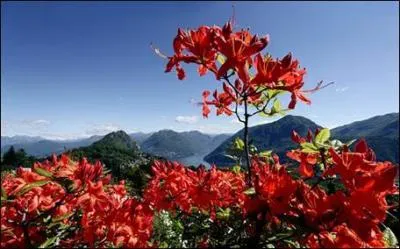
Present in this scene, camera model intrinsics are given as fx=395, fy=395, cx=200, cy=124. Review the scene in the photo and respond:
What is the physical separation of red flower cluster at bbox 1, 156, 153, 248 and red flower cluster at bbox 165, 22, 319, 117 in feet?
3.25

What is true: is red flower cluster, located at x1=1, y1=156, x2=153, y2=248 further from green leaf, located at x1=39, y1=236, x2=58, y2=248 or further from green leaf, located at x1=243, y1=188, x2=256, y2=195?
green leaf, located at x1=243, y1=188, x2=256, y2=195

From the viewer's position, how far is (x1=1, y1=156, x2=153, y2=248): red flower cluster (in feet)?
7.47

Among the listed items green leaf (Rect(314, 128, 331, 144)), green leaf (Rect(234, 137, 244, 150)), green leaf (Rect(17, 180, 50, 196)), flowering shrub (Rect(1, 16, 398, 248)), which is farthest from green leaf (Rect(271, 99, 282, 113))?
green leaf (Rect(17, 180, 50, 196))

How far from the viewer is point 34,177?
8.22 feet

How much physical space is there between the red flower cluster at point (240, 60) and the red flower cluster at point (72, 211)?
0.99 meters

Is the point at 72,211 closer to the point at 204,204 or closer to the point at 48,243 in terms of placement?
the point at 48,243

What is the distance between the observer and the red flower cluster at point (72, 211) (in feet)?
7.47

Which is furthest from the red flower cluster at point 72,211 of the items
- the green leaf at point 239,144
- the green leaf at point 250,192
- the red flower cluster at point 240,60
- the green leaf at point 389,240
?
the green leaf at point 239,144

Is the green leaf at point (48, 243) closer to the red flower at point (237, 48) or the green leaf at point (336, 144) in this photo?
the red flower at point (237, 48)

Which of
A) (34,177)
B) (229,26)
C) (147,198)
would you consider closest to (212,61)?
(229,26)

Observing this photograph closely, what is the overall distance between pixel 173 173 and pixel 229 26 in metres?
1.28

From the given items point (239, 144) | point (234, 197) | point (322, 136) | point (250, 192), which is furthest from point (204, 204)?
point (239, 144)

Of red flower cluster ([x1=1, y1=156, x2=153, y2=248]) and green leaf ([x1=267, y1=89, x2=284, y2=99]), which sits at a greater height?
green leaf ([x1=267, y1=89, x2=284, y2=99])

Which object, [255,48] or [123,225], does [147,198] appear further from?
[255,48]
